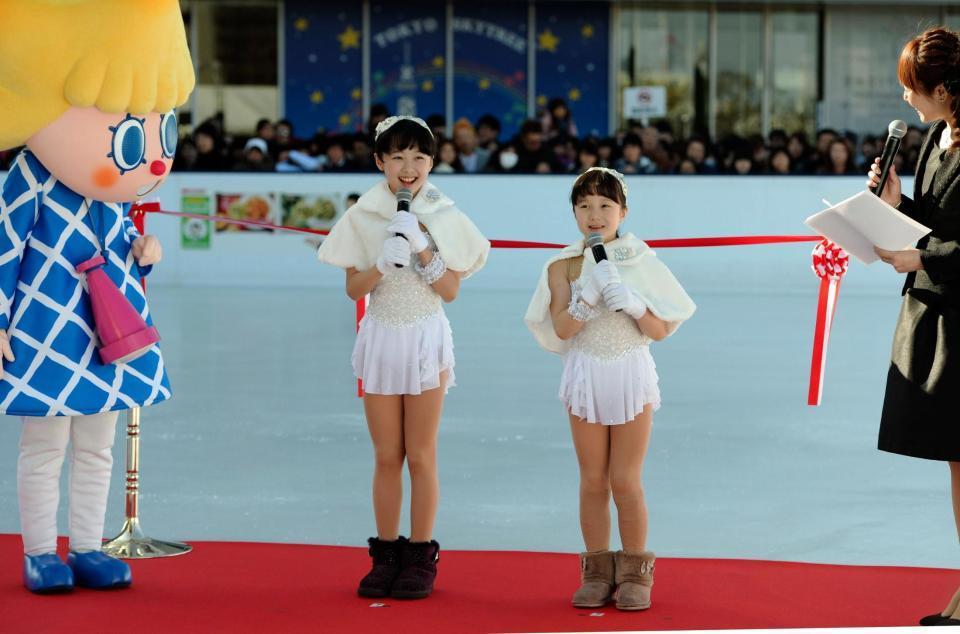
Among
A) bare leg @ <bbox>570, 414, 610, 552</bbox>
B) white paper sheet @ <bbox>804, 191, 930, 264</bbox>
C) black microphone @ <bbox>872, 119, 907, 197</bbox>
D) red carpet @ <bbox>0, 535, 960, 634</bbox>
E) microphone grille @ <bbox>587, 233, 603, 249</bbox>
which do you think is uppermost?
black microphone @ <bbox>872, 119, 907, 197</bbox>

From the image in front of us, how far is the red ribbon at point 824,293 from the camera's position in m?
4.26

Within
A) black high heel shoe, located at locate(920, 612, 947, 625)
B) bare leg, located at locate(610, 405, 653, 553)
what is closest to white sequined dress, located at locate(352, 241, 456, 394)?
bare leg, located at locate(610, 405, 653, 553)

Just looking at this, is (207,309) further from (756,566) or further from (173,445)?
(756,566)

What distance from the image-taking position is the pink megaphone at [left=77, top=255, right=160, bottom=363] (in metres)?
4.09

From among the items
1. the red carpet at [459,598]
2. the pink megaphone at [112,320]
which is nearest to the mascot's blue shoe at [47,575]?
the red carpet at [459,598]

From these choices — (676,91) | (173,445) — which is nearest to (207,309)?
(173,445)

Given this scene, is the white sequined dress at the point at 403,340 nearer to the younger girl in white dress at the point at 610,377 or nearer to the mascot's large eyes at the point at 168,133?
the younger girl in white dress at the point at 610,377

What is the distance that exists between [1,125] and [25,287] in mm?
437

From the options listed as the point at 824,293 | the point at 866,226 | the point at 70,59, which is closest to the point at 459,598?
the point at 824,293

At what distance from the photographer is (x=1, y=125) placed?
4090 millimetres

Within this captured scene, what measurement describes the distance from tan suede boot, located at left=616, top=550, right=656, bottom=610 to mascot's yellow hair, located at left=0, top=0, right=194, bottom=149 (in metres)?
1.81

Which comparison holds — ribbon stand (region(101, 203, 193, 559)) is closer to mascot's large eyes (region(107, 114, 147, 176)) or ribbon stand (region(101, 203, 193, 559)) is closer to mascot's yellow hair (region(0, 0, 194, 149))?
mascot's large eyes (region(107, 114, 147, 176))

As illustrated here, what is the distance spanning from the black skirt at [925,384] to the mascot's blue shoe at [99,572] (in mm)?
2083

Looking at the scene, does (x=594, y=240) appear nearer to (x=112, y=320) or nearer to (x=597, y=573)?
(x=597, y=573)
